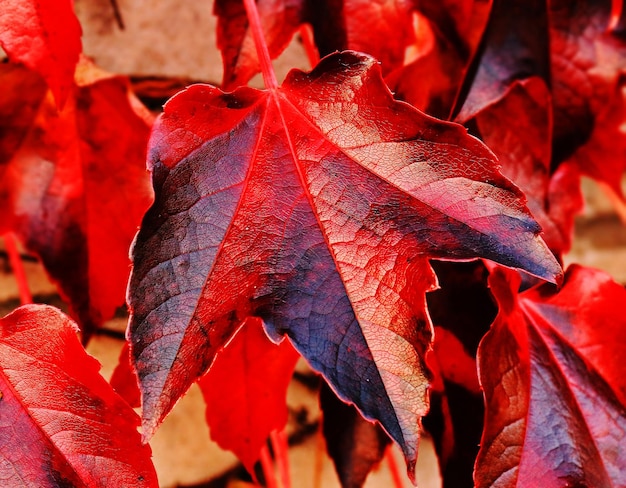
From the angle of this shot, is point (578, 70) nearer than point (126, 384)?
No

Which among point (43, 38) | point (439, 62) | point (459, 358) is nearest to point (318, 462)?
point (459, 358)

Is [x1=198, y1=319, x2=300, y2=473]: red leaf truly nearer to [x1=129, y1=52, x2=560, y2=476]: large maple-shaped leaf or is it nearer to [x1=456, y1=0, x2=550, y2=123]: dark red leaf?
[x1=129, y1=52, x2=560, y2=476]: large maple-shaped leaf

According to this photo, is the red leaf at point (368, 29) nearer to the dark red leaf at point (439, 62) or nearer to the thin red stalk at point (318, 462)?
the dark red leaf at point (439, 62)

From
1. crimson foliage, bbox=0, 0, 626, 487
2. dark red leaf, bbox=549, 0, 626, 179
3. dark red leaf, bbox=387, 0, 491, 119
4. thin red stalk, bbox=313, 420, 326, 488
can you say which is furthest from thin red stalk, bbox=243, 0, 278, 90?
thin red stalk, bbox=313, 420, 326, 488

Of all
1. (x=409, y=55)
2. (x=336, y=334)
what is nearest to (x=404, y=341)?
(x=336, y=334)

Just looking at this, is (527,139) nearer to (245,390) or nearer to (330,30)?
(330,30)

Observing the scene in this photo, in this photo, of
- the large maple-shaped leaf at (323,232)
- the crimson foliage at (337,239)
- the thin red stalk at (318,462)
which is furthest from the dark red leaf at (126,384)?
the thin red stalk at (318,462)

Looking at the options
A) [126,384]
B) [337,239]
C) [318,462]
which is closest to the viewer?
[337,239]
